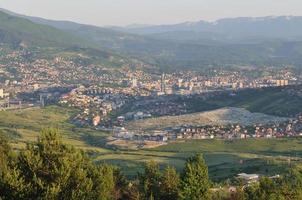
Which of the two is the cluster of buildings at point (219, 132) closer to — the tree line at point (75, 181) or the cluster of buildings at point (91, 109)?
the cluster of buildings at point (91, 109)

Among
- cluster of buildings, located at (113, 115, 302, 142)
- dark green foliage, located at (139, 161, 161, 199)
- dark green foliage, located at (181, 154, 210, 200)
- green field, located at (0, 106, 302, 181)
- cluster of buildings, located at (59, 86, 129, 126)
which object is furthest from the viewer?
cluster of buildings, located at (59, 86, 129, 126)

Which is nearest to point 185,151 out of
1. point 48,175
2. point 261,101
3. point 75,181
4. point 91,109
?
point 261,101

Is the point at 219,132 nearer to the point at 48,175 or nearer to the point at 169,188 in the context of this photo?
the point at 169,188

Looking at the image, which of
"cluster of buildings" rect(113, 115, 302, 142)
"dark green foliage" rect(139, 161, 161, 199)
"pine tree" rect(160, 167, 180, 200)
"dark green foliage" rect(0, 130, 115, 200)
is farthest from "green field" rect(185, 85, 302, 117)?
"dark green foliage" rect(0, 130, 115, 200)

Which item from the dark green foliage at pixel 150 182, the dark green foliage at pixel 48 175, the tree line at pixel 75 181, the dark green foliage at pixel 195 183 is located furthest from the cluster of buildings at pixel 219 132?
the dark green foliage at pixel 48 175

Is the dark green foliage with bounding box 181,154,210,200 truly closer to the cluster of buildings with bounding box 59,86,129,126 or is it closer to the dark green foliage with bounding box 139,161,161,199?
the dark green foliage with bounding box 139,161,161,199

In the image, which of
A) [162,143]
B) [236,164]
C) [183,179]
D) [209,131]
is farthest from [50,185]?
[209,131]
